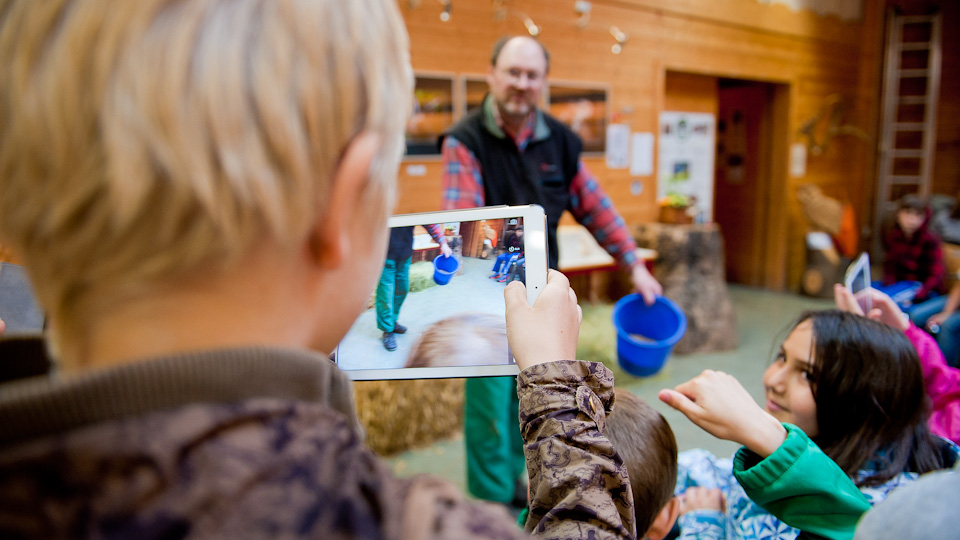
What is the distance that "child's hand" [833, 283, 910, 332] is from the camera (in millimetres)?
1646

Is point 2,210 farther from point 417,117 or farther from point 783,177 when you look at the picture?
point 783,177

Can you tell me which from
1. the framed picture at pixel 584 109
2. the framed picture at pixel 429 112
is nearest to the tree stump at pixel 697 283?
the framed picture at pixel 584 109

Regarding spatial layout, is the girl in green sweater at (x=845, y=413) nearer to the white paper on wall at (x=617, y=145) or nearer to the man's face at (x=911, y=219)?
the man's face at (x=911, y=219)

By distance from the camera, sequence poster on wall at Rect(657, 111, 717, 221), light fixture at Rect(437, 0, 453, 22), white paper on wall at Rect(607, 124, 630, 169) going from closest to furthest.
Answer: light fixture at Rect(437, 0, 453, 22), white paper on wall at Rect(607, 124, 630, 169), poster on wall at Rect(657, 111, 717, 221)

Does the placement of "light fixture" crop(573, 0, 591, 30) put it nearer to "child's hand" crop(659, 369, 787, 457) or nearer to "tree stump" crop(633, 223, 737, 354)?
"tree stump" crop(633, 223, 737, 354)

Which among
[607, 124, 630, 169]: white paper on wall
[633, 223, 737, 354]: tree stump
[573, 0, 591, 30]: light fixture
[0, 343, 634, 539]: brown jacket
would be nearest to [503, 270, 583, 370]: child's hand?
[0, 343, 634, 539]: brown jacket

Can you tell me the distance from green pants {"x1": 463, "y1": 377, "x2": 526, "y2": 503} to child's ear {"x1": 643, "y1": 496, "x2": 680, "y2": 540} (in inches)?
43.6

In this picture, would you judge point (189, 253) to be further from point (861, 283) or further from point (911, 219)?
point (911, 219)

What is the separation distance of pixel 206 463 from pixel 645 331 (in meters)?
2.73

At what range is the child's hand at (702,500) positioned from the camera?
4.64 ft

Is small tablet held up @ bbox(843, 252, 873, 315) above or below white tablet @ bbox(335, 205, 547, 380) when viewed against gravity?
below

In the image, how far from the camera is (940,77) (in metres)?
8.13

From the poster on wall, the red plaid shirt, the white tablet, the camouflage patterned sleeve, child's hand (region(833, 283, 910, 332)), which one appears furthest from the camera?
the poster on wall

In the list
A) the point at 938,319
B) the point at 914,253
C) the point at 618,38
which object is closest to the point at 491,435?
the point at 938,319
